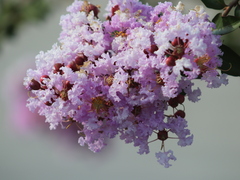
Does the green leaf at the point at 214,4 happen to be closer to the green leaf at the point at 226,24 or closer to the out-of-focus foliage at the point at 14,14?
the green leaf at the point at 226,24

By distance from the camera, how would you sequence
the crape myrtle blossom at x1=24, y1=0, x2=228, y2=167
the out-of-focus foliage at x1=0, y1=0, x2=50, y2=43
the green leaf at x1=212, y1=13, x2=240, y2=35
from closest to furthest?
1. the crape myrtle blossom at x1=24, y1=0, x2=228, y2=167
2. the green leaf at x1=212, y1=13, x2=240, y2=35
3. the out-of-focus foliage at x1=0, y1=0, x2=50, y2=43

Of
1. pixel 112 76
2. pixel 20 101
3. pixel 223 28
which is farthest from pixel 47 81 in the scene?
pixel 20 101

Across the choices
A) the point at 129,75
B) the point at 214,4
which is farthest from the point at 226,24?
the point at 129,75

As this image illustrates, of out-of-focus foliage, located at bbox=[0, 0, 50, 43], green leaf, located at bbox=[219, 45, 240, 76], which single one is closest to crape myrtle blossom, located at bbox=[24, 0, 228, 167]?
green leaf, located at bbox=[219, 45, 240, 76]

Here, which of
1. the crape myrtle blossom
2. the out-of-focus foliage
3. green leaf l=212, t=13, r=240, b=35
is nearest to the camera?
the crape myrtle blossom

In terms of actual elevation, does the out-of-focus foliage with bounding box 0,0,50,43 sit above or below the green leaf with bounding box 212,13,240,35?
below

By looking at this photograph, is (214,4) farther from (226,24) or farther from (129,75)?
(129,75)

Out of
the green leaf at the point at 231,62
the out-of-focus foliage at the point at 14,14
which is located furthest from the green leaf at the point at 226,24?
the out-of-focus foliage at the point at 14,14

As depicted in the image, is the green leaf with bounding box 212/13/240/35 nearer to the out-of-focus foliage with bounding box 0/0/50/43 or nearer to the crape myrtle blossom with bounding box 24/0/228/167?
the crape myrtle blossom with bounding box 24/0/228/167

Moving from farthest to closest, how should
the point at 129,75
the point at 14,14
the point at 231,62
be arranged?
the point at 14,14 → the point at 231,62 → the point at 129,75
